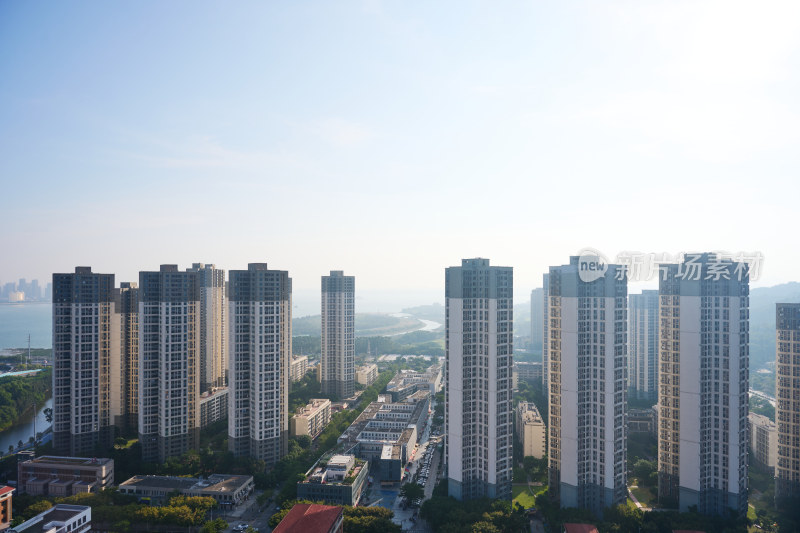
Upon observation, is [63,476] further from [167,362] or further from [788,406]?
[788,406]

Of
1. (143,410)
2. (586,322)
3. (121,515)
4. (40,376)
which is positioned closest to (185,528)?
(121,515)

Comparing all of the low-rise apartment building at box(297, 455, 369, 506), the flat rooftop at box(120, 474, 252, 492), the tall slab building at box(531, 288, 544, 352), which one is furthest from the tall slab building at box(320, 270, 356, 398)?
the tall slab building at box(531, 288, 544, 352)

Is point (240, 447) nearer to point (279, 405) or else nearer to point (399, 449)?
point (279, 405)

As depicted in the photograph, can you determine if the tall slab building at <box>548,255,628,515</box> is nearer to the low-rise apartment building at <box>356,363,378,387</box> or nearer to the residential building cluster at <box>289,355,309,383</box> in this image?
the low-rise apartment building at <box>356,363,378,387</box>

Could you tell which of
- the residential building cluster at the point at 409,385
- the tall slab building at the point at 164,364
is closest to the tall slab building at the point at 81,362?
the tall slab building at the point at 164,364

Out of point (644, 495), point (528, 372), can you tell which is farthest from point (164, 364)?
point (528, 372)

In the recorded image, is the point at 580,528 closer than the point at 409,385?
Yes
